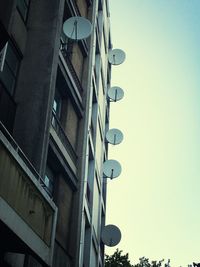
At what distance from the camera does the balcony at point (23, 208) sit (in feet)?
31.8

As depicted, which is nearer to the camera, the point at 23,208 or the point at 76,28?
the point at 23,208

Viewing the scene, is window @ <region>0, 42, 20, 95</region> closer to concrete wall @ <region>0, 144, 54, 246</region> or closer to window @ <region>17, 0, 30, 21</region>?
window @ <region>17, 0, 30, 21</region>

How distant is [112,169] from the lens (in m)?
26.4

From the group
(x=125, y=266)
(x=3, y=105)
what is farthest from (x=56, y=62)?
(x=125, y=266)

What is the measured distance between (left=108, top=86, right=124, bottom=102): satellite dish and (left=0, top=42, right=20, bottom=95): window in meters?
14.0

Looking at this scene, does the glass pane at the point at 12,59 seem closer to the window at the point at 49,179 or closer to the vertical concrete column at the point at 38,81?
the vertical concrete column at the point at 38,81

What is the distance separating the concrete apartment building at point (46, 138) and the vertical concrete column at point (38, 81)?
0.10ft

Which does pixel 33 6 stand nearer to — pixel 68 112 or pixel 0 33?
pixel 68 112

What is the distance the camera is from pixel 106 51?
32.5 metres

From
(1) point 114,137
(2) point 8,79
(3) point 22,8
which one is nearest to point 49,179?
(2) point 8,79

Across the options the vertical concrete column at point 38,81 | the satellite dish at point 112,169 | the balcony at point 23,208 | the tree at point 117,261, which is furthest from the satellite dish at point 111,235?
the tree at point 117,261

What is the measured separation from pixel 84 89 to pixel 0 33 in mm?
12667

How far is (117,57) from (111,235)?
449 inches

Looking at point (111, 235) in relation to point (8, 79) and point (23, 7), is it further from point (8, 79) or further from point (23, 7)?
point (23, 7)
